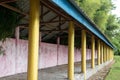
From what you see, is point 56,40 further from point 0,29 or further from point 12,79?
point 0,29

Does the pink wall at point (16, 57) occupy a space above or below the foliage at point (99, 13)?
below

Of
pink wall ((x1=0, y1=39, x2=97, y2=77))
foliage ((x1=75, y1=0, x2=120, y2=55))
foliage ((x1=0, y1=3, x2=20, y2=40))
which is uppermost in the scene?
foliage ((x1=75, y1=0, x2=120, y2=55))

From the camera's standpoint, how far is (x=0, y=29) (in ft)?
35.8

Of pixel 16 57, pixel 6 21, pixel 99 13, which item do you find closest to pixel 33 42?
pixel 6 21

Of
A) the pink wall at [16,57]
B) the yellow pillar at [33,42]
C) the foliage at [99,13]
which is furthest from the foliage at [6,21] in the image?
the foliage at [99,13]

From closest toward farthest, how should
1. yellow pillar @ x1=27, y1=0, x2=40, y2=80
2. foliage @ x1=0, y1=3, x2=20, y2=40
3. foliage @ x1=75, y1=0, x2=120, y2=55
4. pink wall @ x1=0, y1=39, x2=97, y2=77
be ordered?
1. yellow pillar @ x1=27, y1=0, x2=40, y2=80
2. foliage @ x1=0, y1=3, x2=20, y2=40
3. pink wall @ x1=0, y1=39, x2=97, y2=77
4. foliage @ x1=75, y1=0, x2=120, y2=55

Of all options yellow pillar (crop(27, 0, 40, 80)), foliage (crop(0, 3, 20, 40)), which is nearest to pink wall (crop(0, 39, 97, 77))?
foliage (crop(0, 3, 20, 40))

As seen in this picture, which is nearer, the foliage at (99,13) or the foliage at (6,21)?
the foliage at (6,21)

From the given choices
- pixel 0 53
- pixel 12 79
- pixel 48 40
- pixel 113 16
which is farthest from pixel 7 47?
pixel 113 16

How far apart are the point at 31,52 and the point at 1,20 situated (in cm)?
231

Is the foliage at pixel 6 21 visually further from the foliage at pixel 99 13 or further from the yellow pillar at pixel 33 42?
the foliage at pixel 99 13

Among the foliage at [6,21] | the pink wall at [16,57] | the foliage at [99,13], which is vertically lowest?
the pink wall at [16,57]

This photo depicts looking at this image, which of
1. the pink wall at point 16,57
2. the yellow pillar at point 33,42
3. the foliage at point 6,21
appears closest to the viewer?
the yellow pillar at point 33,42

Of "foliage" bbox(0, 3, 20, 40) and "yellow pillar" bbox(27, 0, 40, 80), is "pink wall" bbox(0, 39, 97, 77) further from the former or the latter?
"yellow pillar" bbox(27, 0, 40, 80)
